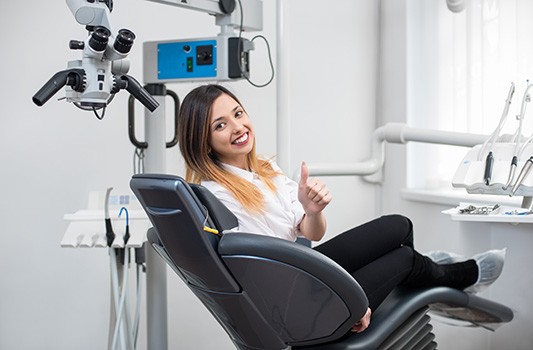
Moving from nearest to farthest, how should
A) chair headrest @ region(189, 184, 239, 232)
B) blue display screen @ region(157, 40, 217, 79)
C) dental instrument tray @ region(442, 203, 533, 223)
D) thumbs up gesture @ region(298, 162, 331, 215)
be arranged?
chair headrest @ region(189, 184, 239, 232) < thumbs up gesture @ region(298, 162, 331, 215) < dental instrument tray @ region(442, 203, 533, 223) < blue display screen @ region(157, 40, 217, 79)

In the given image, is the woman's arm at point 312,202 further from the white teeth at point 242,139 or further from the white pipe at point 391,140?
the white pipe at point 391,140

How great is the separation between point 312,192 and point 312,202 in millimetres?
73

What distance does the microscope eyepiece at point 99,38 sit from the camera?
2.08 m

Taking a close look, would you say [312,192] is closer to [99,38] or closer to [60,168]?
[99,38]

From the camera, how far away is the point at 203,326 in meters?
3.87

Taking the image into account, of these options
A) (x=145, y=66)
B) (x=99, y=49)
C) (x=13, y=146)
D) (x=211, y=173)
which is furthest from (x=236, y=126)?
(x=13, y=146)

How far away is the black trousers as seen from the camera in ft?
7.99

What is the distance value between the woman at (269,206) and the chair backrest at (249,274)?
0.80 feet

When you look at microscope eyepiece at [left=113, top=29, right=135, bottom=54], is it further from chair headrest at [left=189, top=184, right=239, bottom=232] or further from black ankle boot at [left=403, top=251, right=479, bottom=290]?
black ankle boot at [left=403, top=251, right=479, bottom=290]

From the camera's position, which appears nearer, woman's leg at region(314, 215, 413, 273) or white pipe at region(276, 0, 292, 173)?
woman's leg at region(314, 215, 413, 273)

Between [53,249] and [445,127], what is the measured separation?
1908mm

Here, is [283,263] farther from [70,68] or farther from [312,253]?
[70,68]

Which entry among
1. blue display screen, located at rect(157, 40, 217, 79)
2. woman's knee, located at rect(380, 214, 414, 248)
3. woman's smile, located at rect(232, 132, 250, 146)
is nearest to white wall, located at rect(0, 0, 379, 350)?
blue display screen, located at rect(157, 40, 217, 79)

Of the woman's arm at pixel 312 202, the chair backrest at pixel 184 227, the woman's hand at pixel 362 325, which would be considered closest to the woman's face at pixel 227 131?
the woman's arm at pixel 312 202
